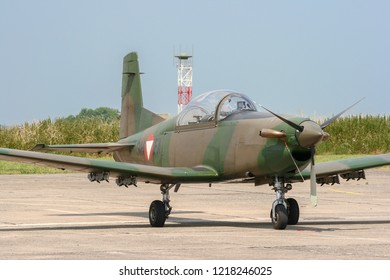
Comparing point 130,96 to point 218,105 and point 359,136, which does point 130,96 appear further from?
point 359,136

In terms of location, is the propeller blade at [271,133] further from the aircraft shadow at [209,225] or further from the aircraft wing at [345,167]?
the aircraft wing at [345,167]

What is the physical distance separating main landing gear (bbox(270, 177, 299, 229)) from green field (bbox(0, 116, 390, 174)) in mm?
32365

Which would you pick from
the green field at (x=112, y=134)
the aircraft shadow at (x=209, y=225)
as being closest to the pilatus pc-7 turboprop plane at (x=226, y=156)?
the aircraft shadow at (x=209, y=225)

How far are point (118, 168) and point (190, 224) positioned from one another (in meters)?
2.05

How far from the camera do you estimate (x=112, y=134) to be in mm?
55062

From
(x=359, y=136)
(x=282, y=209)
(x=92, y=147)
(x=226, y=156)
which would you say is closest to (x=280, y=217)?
(x=282, y=209)

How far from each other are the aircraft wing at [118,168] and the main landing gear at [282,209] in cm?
137

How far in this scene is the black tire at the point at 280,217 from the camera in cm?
1788

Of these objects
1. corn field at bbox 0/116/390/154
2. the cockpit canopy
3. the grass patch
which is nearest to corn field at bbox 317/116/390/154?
corn field at bbox 0/116/390/154

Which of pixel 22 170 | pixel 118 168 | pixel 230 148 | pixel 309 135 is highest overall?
pixel 309 135

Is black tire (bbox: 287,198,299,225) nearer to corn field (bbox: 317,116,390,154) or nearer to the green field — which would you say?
the green field
